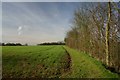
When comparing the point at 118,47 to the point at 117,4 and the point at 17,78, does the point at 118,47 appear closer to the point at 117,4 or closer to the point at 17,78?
the point at 117,4

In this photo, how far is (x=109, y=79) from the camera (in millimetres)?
11922

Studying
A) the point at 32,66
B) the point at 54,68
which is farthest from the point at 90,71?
the point at 32,66

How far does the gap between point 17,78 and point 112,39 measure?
41.1 ft

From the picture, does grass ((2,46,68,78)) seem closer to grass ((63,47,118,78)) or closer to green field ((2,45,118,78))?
green field ((2,45,118,78))

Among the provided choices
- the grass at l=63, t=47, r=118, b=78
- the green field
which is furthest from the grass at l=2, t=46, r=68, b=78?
the grass at l=63, t=47, r=118, b=78

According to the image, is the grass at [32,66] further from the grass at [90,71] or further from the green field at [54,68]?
the grass at [90,71]

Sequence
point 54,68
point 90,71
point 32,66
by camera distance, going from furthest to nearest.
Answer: point 32,66, point 54,68, point 90,71

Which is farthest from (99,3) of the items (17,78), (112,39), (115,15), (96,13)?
(17,78)

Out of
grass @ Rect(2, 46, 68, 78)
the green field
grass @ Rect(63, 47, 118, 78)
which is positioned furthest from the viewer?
grass @ Rect(2, 46, 68, 78)

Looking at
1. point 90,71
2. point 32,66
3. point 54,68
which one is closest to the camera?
point 90,71

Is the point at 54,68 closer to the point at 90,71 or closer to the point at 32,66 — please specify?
the point at 32,66

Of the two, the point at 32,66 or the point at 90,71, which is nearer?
the point at 90,71

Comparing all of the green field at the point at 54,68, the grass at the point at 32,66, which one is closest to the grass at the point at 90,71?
the green field at the point at 54,68

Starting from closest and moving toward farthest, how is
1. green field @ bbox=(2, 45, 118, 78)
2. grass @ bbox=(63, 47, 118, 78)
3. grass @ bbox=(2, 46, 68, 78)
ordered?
1. grass @ bbox=(63, 47, 118, 78)
2. green field @ bbox=(2, 45, 118, 78)
3. grass @ bbox=(2, 46, 68, 78)
